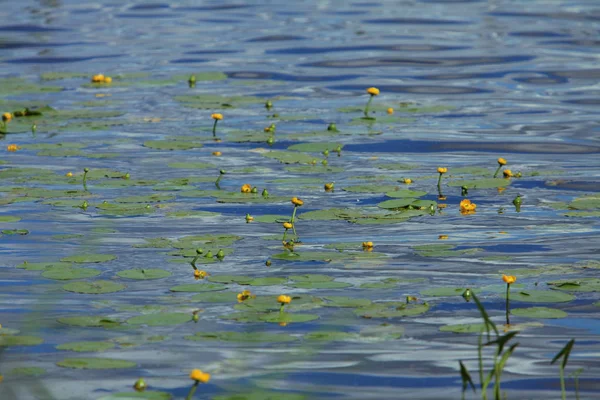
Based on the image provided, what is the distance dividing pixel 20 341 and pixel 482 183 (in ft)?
8.58

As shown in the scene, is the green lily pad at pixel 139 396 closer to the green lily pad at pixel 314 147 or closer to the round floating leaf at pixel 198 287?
the round floating leaf at pixel 198 287

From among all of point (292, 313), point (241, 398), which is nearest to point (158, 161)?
point (292, 313)

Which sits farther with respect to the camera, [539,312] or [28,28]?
[28,28]

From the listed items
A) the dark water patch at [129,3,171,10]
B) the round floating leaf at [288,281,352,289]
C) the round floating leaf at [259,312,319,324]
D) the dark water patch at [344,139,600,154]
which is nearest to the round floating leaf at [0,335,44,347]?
the round floating leaf at [259,312,319,324]

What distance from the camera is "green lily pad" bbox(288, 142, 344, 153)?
610cm

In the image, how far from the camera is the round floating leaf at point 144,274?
394 cm

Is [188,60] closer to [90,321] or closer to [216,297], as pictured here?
[216,297]

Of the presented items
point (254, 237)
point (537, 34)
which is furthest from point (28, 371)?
point (537, 34)

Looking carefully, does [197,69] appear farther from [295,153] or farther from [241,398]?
[241,398]

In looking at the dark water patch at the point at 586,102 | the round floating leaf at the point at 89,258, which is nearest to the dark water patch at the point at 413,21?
the dark water patch at the point at 586,102

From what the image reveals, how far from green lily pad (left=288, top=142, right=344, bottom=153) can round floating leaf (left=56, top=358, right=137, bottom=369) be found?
10.0 ft

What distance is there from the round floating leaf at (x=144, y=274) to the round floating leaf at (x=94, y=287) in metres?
0.09

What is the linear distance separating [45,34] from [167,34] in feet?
3.85

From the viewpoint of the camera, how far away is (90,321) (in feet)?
11.5
